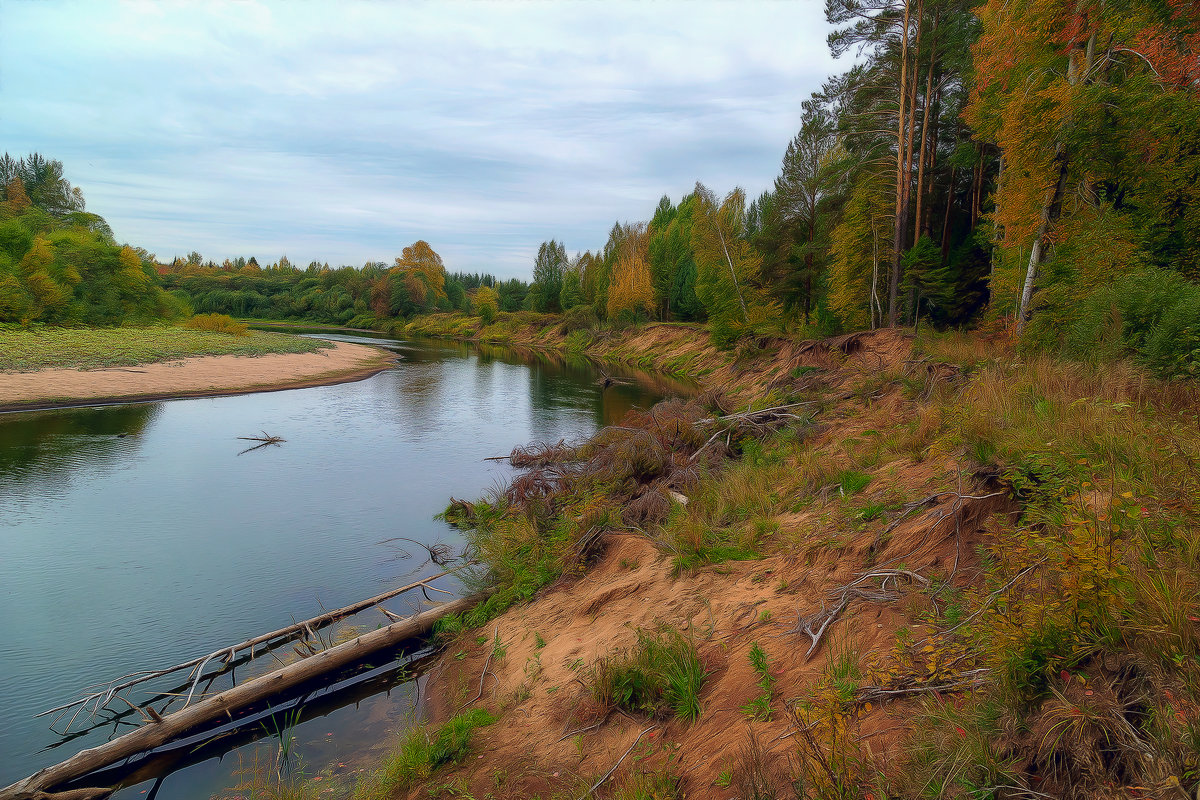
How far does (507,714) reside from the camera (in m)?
6.57

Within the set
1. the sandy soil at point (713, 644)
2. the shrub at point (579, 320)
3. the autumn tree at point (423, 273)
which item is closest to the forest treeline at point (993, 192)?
the sandy soil at point (713, 644)

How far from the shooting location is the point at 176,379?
3027 cm

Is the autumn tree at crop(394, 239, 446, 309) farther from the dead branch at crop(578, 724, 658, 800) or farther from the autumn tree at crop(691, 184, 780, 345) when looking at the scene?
the dead branch at crop(578, 724, 658, 800)

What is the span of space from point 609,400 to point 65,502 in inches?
884

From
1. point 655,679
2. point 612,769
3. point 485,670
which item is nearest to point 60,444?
point 485,670

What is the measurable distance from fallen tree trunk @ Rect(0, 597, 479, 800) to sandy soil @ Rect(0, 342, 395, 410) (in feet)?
81.3

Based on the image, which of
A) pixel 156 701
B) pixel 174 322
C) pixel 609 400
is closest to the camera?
pixel 156 701

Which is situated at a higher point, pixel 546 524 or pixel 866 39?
pixel 866 39

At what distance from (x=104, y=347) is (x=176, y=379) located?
342 inches

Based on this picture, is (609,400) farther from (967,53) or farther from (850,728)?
(850,728)

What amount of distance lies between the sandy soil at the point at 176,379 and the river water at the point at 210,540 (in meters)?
1.91

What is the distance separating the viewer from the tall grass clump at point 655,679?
5.38 m

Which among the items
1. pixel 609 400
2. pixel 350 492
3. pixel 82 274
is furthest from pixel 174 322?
pixel 350 492

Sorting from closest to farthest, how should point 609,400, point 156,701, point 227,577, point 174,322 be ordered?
point 156,701, point 227,577, point 609,400, point 174,322
